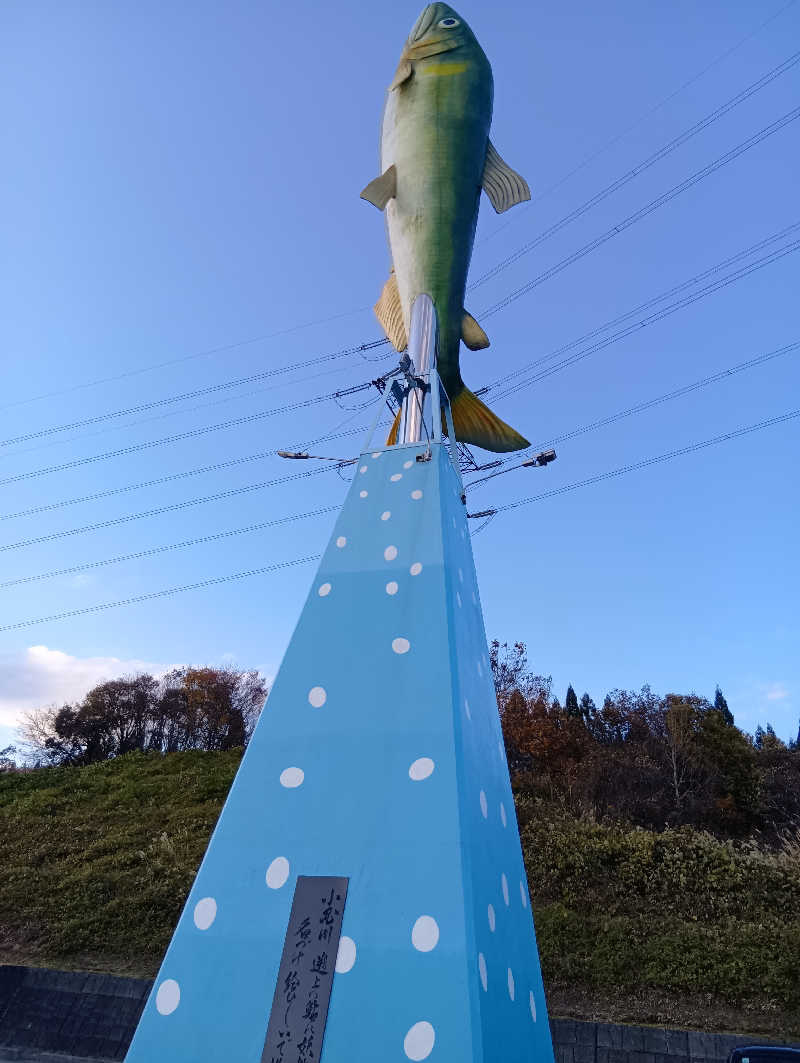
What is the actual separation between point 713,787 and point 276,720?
15287 mm

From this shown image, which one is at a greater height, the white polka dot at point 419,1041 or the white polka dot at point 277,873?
the white polka dot at point 277,873

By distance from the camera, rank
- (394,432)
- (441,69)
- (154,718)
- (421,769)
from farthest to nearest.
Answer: (154,718) < (441,69) < (394,432) < (421,769)

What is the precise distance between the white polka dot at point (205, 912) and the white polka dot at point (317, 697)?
3.60 ft

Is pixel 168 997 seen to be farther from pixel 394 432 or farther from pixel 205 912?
pixel 394 432

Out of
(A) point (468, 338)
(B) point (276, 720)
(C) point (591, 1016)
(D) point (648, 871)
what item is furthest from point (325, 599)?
(D) point (648, 871)

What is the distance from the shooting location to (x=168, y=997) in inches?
113

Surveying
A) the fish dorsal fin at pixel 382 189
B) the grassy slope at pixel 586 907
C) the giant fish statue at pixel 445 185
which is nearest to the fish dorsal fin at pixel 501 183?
the giant fish statue at pixel 445 185

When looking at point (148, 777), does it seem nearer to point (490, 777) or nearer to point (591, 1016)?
point (591, 1016)

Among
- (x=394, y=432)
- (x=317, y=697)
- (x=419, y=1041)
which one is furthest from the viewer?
(x=394, y=432)

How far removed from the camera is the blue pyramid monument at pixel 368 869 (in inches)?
106

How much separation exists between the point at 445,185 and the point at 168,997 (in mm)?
7245

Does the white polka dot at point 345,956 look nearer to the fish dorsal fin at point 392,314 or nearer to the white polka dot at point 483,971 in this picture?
the white polka dot at point 483,971

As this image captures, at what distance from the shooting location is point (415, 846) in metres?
3.08

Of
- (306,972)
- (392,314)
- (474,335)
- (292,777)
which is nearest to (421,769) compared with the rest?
(292,777)
